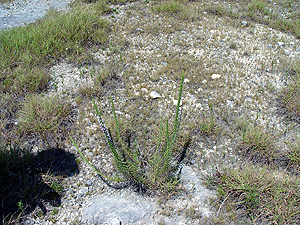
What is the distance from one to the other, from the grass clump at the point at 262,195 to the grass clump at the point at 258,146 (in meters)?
0.36

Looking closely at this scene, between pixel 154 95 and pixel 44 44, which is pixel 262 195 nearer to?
pixel 154 95

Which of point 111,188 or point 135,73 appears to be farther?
point 135,73

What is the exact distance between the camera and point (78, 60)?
5.33 metres

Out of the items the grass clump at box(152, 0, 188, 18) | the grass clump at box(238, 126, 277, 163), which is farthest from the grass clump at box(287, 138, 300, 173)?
the grass clump at box(152, 0, 188, 18)

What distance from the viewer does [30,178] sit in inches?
125

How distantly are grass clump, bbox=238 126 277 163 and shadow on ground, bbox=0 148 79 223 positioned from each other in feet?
8.54

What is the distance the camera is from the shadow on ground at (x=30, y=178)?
2.91m

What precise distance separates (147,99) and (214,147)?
61.5 inches

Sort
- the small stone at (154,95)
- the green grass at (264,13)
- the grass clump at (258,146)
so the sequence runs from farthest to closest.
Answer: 1. the green grass at (264,13)
2. the small stone at (154,95)
3. the grass clump at (258,146)

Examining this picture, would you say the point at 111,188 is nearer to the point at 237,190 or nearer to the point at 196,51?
the point at 237,190

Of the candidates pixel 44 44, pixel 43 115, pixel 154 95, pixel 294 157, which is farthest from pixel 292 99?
pixel 44 44

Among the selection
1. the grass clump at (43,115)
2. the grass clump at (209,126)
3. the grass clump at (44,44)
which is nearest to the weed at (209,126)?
the grass clump at (209,126)

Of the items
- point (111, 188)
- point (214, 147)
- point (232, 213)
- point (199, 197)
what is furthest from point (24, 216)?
point (214, 147)

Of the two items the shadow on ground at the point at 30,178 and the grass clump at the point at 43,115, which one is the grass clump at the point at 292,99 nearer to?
the shadow on ground at the point at 30,178
